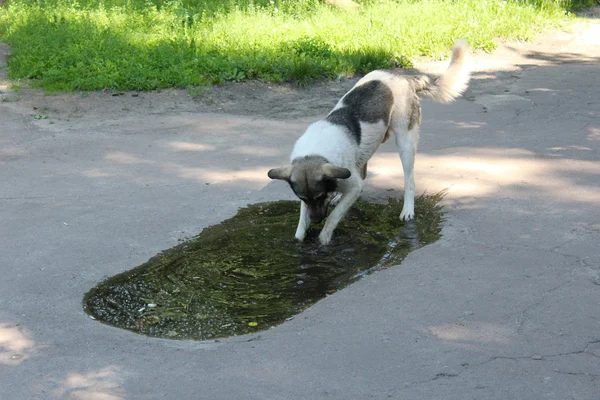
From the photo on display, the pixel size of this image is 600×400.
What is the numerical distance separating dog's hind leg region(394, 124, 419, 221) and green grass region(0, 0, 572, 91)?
4.54m

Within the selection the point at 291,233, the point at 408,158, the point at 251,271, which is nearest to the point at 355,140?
the point at 408,158

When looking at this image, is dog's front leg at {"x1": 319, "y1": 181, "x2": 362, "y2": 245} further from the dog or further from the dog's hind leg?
the dog's hind leg

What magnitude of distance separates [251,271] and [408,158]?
208cm

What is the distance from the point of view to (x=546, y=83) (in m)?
11.5

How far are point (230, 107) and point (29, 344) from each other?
6.28 meters

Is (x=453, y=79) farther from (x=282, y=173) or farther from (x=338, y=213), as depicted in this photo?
(x=282, y=173)

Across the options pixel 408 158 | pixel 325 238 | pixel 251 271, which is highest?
pixel 408 158

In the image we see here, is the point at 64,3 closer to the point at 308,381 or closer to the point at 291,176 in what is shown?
the point at 291,176

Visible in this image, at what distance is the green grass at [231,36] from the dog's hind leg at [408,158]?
4.54m

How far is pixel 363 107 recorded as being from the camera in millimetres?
6875

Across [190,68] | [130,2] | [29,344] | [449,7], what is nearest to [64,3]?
[130,2]

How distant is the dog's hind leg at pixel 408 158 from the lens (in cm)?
A: 693

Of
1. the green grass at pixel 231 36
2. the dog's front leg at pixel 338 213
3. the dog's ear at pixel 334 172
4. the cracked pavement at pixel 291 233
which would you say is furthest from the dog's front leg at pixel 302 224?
the green grass at pixel 231 36

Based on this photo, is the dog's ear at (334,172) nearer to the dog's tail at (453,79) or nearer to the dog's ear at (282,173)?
the dog's ear at (282,173)
